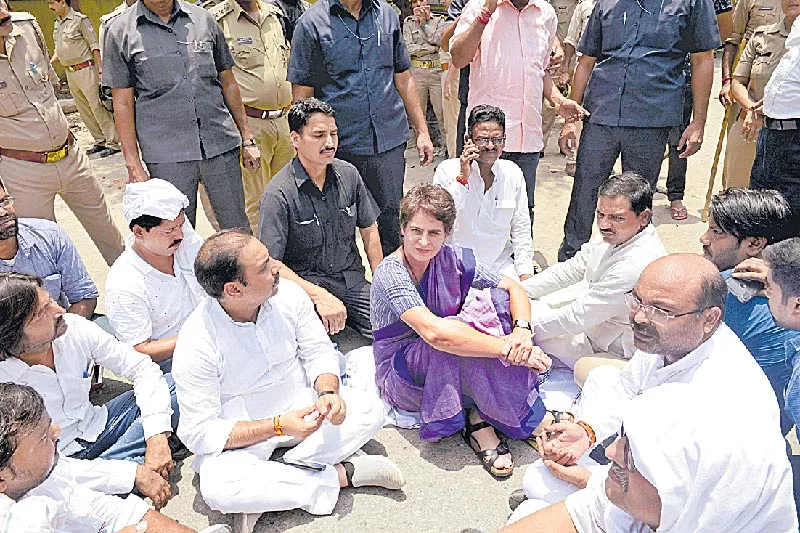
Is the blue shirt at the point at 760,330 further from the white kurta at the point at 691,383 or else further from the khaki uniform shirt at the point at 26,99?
A: the khaki uniform shirt at the point at 26,99

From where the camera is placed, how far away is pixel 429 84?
715cm

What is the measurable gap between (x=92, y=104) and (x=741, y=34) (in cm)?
702

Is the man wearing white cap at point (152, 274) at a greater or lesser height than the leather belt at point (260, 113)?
lesser

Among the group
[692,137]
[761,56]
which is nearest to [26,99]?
[692,137]

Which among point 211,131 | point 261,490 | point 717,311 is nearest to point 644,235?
point 717,311

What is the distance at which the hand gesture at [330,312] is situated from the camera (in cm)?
326

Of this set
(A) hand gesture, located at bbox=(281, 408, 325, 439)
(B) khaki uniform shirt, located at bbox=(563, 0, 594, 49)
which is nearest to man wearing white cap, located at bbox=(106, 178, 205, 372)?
(A) hand gesture, located at bbox=(281, 408, 325, 439)

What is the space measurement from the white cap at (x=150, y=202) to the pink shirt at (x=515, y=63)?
2215 millimetres

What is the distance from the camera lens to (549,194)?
6.16 metres

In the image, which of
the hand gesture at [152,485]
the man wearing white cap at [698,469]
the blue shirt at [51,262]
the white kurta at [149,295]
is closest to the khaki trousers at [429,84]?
the white kurta at [149,295]

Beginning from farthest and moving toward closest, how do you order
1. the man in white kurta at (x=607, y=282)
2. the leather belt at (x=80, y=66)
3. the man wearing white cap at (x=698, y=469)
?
the leather belt at (x=80, y=66) < the man in white kurta at (x=607, y=282) < the man wearing white cap at (x=698, y=469)

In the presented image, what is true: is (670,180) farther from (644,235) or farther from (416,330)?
(416,330)

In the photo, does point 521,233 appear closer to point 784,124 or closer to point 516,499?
point 784,124

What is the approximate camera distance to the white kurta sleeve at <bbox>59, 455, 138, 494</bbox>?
234cm
